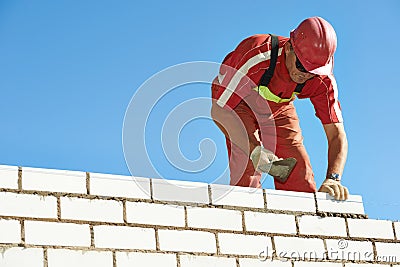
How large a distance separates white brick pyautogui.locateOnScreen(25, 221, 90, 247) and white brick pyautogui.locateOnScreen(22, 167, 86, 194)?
0.19m

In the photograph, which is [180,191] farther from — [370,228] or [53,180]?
[370,228]

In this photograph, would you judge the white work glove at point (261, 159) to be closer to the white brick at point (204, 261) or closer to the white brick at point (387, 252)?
the white brick at point (387, 252)

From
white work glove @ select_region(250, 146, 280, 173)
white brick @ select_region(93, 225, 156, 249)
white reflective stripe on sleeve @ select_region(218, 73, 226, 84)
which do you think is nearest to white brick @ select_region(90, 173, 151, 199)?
white brick @ select_region(93, 225, 156, 249)

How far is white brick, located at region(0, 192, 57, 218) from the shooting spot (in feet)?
10.9

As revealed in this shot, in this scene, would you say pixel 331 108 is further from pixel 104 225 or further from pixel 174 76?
pixel 104 225

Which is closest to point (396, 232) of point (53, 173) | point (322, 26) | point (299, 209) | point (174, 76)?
point (299, 209)

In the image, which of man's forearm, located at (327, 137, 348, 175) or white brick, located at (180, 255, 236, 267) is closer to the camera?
white brick, located at (180, 255, 236, 267)

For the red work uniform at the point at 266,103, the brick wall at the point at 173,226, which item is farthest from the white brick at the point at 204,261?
the red work uniform at the point at 266,103

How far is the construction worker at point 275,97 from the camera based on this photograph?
473cm

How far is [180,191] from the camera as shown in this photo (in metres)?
3.85

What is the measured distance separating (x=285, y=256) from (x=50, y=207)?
137cm

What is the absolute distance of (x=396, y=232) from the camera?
177 inches

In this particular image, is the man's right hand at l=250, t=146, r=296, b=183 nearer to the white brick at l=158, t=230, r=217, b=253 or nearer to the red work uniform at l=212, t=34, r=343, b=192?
the red work uniform at l=212, t=34, r=343, b=192

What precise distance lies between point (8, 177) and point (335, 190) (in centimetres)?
203
